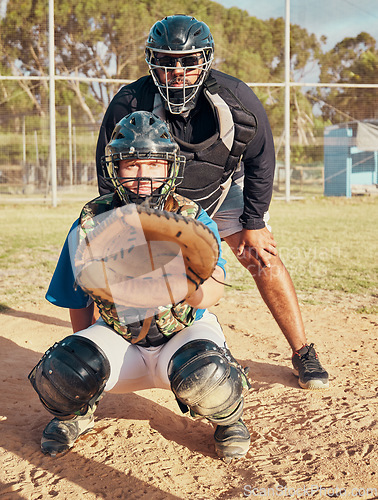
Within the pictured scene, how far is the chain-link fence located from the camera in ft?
45.4

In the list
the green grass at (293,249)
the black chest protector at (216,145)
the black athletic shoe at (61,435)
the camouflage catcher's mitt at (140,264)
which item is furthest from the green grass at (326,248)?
the camouflage catcher's mitt at (140,264)

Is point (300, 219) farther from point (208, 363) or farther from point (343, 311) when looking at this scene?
point (208, 363)

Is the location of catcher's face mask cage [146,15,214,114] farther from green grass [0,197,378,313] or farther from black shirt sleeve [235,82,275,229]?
green grass [0,197,378,313]

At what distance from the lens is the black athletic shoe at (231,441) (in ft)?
6.81

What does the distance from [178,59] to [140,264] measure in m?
1.21

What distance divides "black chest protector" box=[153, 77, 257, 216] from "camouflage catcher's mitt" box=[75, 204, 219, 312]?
2.92 feet

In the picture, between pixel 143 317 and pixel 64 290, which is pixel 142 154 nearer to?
pixel 143 317

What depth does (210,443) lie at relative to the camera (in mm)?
2270

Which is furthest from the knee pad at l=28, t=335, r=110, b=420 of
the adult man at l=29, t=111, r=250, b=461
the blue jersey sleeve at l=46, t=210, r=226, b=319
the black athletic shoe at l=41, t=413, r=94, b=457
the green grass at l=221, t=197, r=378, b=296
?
the green grass at l=221, t=197, r=378, b=296

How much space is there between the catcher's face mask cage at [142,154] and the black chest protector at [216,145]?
54cm

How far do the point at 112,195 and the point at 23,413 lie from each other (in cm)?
114

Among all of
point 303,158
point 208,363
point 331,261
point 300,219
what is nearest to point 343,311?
point 331,261

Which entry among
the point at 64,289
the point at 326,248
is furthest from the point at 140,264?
the point at 326,248

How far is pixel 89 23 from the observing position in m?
15.6
